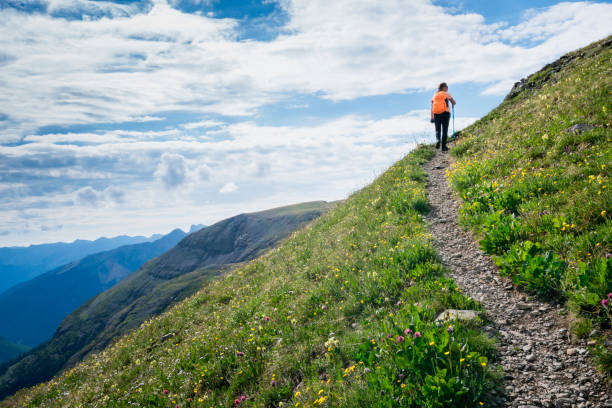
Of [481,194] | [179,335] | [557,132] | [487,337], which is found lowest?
[179,335]

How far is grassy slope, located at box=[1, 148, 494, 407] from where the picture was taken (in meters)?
4.09

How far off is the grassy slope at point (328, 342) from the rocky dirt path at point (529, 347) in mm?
364

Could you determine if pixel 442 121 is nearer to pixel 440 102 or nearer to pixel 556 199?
pixel 440 102

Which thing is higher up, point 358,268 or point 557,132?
point 557,132

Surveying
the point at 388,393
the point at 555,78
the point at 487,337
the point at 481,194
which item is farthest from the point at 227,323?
the point at 555,78

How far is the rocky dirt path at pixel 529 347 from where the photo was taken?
361 cm

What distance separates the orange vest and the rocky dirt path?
39.8ft

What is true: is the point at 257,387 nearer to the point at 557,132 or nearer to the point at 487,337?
the point at 487,337

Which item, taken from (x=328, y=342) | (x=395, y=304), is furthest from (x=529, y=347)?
(x=328, y=342)

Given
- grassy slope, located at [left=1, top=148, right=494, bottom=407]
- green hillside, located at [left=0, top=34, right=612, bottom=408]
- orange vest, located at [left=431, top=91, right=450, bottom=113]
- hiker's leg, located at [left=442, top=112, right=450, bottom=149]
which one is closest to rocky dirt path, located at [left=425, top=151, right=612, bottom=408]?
green hillside, located at [left=0, top=34, right=612, bottom=408]

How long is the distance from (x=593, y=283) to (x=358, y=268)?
4.85m

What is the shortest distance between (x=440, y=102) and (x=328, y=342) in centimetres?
1591

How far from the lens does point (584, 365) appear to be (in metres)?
3.87

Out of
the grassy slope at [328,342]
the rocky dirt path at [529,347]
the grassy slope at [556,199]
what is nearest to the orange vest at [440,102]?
the grassy slope at [556,199]
